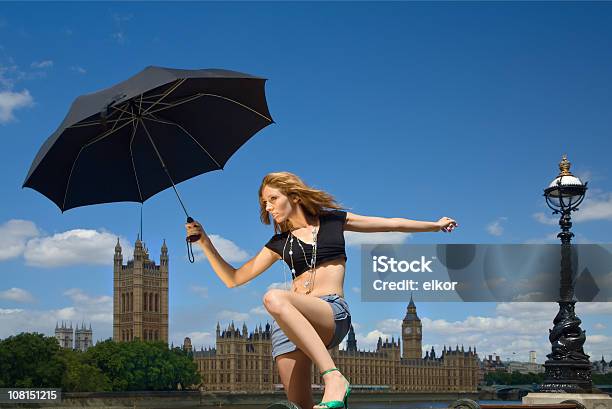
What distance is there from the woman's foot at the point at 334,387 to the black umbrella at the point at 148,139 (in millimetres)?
1174

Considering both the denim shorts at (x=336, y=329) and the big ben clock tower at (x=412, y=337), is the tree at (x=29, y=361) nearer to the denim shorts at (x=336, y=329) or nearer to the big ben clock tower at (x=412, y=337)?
the denim shorts at (x=336, y=329)

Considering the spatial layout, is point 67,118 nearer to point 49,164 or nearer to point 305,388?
point 49,164

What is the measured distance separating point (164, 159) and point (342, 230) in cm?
120

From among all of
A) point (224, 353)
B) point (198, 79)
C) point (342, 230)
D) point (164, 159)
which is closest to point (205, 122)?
point (164, 159)

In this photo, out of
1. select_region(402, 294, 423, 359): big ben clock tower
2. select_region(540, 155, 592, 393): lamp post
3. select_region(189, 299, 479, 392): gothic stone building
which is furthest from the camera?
select_region(402, 294, 423, 359): big ben clock tower

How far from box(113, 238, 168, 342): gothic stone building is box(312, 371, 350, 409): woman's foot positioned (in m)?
81.3

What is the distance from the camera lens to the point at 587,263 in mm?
8867

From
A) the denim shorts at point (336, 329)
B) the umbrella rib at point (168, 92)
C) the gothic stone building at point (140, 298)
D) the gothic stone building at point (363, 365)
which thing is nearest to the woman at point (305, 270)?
the denim shorts at point (336, 329)

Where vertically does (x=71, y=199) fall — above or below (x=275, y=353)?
above

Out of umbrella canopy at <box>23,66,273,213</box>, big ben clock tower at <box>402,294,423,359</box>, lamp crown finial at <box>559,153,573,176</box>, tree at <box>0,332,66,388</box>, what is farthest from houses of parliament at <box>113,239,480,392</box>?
umbrella canopy at <box>23,66,273,213</box>

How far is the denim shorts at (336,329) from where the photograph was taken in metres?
2.65

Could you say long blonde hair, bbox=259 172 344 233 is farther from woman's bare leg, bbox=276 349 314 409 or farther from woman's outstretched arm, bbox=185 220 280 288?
woman's bare leg, bbox=276 349 314 409

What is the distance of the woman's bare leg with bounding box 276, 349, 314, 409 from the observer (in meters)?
2.70

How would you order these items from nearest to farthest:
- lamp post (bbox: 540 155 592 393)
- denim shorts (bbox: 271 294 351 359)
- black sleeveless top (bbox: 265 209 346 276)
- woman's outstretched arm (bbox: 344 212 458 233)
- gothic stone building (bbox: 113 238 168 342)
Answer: denim shorts (bbox: 271 294 351 359) → black sleeveless top (bbox: 265 209 346 276) → woman's outstretched arm (bbox: 344 212 458 233) → lamp post (bbox: 540 155 592 393) → gothic stone building (bbox: 113 238 168 342)
